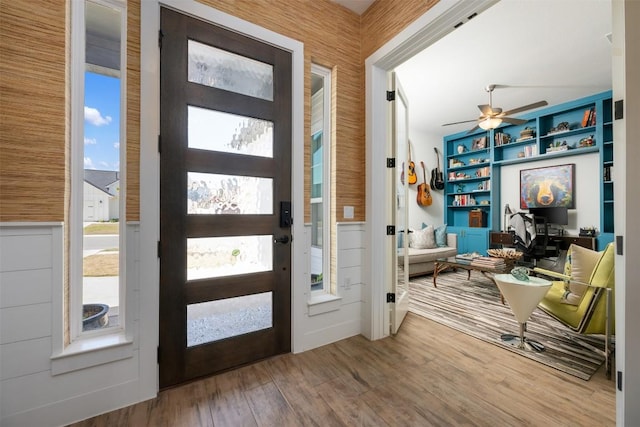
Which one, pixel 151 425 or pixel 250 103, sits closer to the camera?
pixel 151 425

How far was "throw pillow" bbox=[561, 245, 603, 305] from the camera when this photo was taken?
6.77ft

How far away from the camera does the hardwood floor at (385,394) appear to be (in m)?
1.38

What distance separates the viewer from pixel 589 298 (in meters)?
1.94

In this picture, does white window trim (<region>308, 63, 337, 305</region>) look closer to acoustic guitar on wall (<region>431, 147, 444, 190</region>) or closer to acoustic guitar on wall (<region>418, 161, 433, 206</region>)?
acoustic guitar on wall (<region>418, 161, 433, 206</region>)

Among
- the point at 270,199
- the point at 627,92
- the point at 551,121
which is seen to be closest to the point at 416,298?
the point at 270,199

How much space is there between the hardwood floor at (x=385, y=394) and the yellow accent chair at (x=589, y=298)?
0.35 meters

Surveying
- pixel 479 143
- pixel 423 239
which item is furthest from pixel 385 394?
pixel 479 143

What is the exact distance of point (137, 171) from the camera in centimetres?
151

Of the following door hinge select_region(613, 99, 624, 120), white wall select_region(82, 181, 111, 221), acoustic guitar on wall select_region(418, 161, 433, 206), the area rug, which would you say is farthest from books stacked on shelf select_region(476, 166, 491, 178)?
white wall select_region(82, 181, 111, 221)

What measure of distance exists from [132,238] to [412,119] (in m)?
5.35

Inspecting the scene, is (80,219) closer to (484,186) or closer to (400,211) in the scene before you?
(400,211)

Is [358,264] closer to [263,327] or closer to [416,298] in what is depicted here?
[263,327]

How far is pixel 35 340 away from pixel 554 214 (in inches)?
257

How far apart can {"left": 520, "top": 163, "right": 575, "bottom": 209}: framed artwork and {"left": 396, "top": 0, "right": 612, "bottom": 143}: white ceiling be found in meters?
1.27
